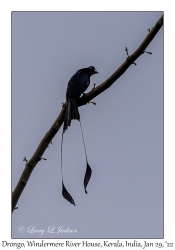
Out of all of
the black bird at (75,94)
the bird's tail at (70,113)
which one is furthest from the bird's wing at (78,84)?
the bird's tail at (70,113)

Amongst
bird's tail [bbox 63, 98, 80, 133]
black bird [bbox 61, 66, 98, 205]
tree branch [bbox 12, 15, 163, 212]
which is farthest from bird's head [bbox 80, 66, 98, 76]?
tree branch [bbox 12, 15, 163, 212]

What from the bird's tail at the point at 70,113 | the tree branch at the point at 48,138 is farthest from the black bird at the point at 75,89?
the tree branch at the point at 48,138

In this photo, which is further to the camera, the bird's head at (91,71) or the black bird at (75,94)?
the bird's head at (91,71)

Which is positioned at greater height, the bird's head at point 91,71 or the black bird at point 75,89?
the bird's head at point 91,71

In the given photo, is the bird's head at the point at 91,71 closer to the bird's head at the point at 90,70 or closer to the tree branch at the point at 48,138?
the bird's head at the point at 90,70

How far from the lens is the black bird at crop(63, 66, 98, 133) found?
2.79m

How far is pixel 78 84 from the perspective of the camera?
3697mm

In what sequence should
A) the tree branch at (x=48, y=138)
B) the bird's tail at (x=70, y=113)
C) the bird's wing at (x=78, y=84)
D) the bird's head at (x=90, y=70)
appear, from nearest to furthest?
the tree branch at (x=48, y=138) → the bird's tail at (x=70, y=113) → the bird's wing at (x=78, y=84) → the bird's head at (x=90, y=70)

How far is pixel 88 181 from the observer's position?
8.43ft

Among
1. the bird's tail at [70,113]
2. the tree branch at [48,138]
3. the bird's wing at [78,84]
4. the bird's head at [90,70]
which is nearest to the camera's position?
the tree branch at [48,138]

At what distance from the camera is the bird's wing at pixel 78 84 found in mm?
3488
